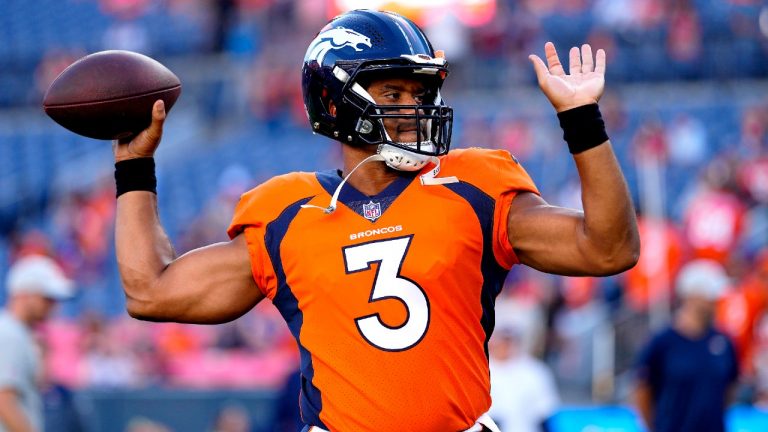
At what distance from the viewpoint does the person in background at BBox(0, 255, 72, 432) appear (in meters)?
5.39

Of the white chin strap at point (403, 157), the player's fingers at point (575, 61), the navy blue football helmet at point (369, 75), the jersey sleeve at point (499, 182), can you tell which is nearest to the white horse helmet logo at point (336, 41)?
the navy blue football helmet at point (369, 75)

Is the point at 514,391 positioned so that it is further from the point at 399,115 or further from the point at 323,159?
the point at 323,159

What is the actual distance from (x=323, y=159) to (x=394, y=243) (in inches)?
487

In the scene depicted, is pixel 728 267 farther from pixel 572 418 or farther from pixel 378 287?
pixel 378 287

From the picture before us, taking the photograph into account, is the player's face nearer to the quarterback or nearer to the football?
the quarterback

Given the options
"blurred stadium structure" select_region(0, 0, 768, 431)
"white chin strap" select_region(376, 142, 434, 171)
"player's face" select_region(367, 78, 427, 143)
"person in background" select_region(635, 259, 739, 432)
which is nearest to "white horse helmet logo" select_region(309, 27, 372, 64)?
"player's face" select_region(367, 78, 427, 143)

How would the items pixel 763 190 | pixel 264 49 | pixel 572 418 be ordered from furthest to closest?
pixel 264 49 → pixel 763 190 → pixel 572 418

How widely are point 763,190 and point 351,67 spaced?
28.1ft

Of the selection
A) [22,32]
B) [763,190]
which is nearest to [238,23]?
[22,32]

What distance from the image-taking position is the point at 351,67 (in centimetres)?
327

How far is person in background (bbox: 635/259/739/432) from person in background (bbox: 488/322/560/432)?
2.73ft

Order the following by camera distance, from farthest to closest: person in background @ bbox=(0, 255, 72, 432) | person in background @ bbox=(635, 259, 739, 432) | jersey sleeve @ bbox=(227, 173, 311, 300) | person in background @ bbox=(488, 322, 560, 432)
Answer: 1. person in background @ bbox=(488, 322, 560, 432)
2. person in background @ bbox=(635, 259, 739, 432)
3. person in background @ bbox=(0, 255, 72, 432)
4. jersey sleeve @ bbox=(227, 173, 311, 300)

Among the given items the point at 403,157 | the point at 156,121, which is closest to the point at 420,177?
the point at 403,157

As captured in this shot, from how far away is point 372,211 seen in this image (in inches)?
126
